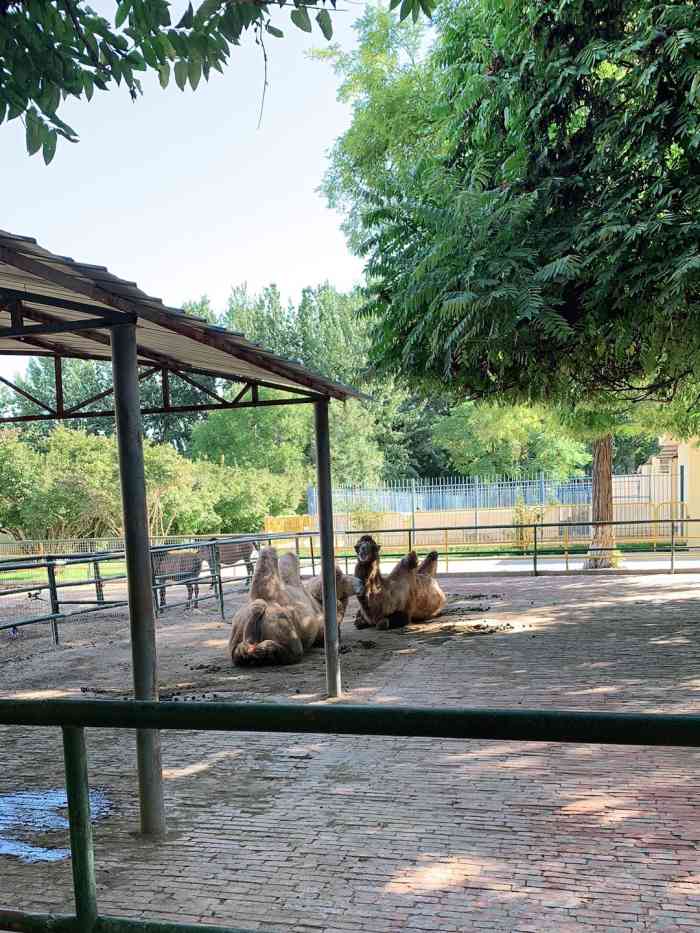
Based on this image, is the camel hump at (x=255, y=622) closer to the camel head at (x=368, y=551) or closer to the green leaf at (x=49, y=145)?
the camel head at (x=368, y=551)

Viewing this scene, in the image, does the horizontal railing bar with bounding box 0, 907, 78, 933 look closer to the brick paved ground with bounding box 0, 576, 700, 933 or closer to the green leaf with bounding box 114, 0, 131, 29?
the brick paved ground with bounding box 0, 576, 700, 933

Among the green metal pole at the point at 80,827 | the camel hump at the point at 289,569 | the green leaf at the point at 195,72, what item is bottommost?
the camel hump at the point at 289,569

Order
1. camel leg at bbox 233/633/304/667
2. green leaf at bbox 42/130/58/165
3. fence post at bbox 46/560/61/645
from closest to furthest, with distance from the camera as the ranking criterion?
green leaf at bbox 42/130/58/165, camel leg at bbox 233/633/304/667, fence post at bbox 46/560/61/645

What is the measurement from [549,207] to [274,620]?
18.3 feet

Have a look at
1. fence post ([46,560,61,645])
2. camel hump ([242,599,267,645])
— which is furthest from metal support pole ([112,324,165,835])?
fence post ([46,560,61,645])

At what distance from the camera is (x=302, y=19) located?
4398 mm

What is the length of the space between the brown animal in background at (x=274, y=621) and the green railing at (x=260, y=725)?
7657 mm

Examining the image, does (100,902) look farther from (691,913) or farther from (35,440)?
(35,440)

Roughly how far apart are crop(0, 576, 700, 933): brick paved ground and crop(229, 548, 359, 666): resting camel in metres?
0.73

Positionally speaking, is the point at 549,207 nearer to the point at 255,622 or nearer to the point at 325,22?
the point at 325,22

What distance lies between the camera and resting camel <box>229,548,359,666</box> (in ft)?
31.6

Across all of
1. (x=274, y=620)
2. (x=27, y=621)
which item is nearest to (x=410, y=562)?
(x=274, y=620)

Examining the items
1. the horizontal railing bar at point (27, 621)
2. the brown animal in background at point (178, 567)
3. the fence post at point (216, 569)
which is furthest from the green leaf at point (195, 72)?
the brown animal in background at point (178, 567)

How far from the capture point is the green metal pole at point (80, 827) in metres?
1.93
